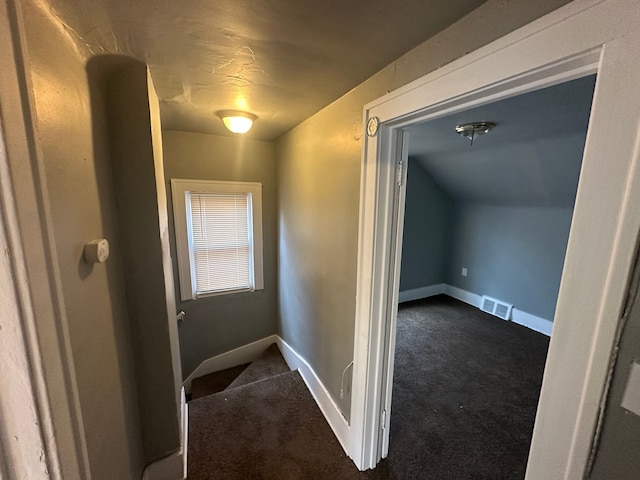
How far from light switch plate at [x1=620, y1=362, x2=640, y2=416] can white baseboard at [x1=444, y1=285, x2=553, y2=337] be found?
9.74 feet

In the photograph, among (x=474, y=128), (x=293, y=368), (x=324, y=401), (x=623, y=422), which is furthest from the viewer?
(x=293, y=368)

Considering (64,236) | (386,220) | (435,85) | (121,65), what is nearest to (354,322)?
(386,220)

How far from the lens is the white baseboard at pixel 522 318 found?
3.33 meters

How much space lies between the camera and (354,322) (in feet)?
5.21

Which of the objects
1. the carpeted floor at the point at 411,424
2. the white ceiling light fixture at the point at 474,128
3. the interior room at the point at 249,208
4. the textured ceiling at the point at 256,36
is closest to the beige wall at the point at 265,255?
the interior room at the point at 249,208

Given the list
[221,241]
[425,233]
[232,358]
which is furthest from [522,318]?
[221,241]

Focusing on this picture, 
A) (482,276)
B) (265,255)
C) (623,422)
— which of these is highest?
(623,422)

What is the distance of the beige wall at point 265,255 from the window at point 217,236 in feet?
0.24

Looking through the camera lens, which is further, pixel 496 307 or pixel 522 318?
pixel 496 307

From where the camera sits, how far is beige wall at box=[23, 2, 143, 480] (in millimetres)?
747

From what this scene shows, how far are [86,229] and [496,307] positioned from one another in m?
4.57

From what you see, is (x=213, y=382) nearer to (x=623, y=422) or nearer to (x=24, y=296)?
(x=24, y=296)

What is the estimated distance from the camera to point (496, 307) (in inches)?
152

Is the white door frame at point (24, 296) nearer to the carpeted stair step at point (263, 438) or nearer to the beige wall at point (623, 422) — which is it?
the beige wall at point (623, 422)
